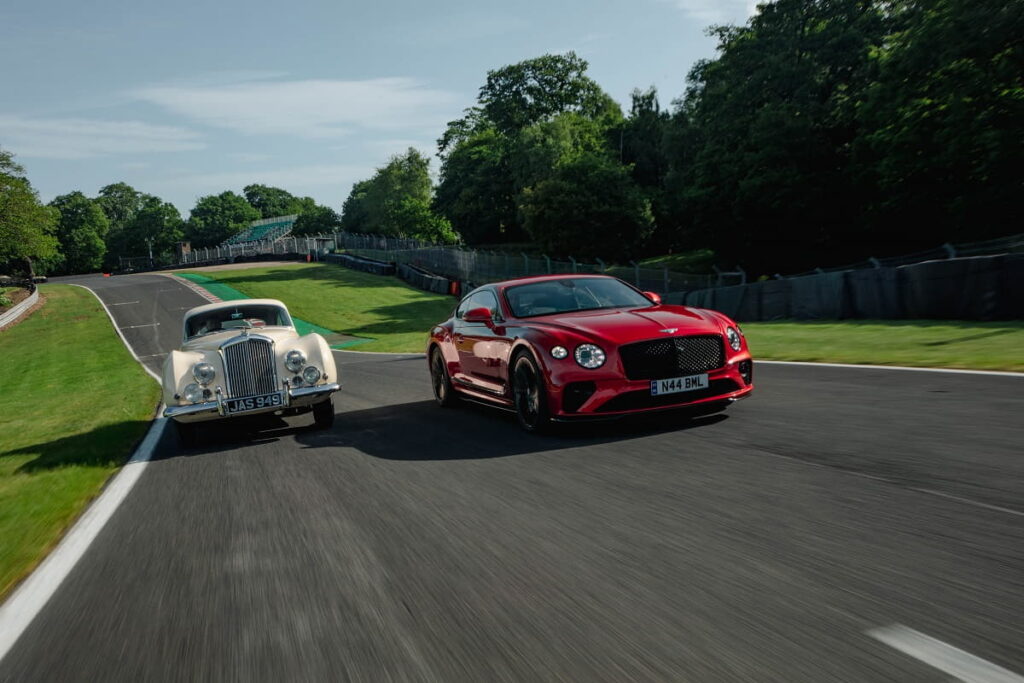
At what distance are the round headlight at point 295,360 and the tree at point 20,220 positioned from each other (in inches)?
2418

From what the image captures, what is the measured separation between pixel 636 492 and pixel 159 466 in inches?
207

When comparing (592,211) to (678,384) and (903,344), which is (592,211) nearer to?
(903,344)

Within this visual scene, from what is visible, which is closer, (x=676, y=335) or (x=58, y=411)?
(x=676, y=335)

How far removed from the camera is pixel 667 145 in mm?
53969

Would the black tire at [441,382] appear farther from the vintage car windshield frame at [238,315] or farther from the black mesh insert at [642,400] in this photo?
the black mesh insert at [642,400]

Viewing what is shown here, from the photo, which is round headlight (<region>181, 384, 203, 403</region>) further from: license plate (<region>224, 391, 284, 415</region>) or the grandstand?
the grandstand

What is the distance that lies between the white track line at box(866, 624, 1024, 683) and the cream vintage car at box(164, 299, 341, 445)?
301 inches

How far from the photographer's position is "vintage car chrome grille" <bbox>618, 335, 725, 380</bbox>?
7293mm

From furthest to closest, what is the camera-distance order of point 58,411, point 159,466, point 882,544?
point 58,411 → point 159,466 → point 882,544

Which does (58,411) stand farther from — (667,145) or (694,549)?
(667,145)

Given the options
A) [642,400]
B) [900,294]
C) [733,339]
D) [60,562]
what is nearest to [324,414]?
[642,400]

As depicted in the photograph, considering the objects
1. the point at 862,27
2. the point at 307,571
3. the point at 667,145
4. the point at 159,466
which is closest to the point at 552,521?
the point at 307,571

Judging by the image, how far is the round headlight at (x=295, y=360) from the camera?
31.9 feet

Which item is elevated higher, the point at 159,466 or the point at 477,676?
the point at 477,676
